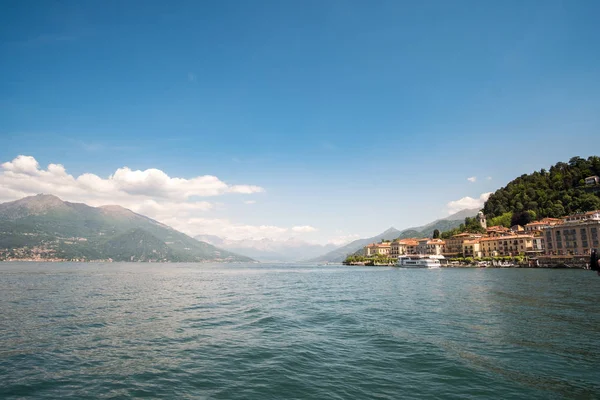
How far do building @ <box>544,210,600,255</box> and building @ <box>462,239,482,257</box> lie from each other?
38.9m

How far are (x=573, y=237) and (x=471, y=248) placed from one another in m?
56.4

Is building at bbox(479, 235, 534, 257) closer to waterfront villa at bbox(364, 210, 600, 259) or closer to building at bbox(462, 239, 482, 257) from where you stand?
waterfront villa at bbox(364, 210, 600, 259)

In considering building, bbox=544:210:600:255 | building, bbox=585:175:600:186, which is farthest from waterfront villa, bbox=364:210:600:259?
building, bbox=585:175:600:186

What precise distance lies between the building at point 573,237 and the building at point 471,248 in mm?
38884

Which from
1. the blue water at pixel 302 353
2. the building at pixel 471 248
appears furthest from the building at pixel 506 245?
the blue water at pixel 302 353

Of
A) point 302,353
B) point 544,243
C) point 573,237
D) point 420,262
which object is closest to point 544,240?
point 544,243

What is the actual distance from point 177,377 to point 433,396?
10.9m

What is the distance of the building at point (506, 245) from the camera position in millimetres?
157250

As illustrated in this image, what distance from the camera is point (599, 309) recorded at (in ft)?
106

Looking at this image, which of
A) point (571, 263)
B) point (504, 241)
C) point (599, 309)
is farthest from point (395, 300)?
point (504, 241)

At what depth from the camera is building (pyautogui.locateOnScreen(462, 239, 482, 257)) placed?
595 ft

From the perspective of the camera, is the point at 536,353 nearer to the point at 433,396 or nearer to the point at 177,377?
the point at 433,396

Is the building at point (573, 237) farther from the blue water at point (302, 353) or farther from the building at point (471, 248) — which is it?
the blue water at point (302, 353)

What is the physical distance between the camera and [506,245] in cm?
16625
